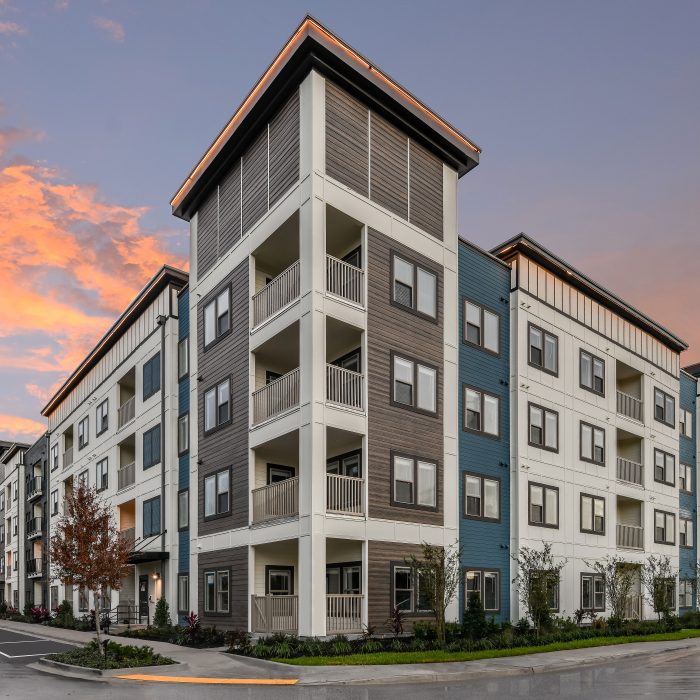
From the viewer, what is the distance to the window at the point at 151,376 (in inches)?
1446

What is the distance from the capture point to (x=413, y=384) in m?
26.8

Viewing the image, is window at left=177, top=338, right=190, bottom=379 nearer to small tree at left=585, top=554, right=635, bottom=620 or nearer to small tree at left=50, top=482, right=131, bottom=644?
small tree at left=50, top=482, right=131, bottom=644

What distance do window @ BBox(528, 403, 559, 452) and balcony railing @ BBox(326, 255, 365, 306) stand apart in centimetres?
1050

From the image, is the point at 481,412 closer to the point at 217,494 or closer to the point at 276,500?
the point at 276,500

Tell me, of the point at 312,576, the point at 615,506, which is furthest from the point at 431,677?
the point at 615,506

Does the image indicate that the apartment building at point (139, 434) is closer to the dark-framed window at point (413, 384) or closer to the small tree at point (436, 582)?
the dark-framed window at point (413, 384)

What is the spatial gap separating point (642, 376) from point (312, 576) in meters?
25.2

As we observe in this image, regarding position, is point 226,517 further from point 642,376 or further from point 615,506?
point 642,376

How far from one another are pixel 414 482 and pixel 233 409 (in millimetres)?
6943

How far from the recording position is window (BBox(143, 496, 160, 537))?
3575 centimetres

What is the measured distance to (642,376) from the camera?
4112 cm

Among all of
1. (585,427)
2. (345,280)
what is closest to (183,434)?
(345,280)

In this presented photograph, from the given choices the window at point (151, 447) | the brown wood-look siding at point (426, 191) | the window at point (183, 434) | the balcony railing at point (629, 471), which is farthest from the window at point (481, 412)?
the window at point (151, 447)

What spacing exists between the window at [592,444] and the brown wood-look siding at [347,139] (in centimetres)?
1667
